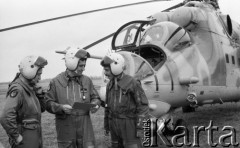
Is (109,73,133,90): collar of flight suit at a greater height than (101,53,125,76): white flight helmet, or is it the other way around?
(101,53,125,76): white flight helmet

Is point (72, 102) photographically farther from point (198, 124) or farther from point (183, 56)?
point (198, 124)

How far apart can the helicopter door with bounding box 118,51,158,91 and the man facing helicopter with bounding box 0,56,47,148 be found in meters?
1.86

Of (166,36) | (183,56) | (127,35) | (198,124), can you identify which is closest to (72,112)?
(127,35)

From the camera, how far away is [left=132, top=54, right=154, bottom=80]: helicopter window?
17.3 feet

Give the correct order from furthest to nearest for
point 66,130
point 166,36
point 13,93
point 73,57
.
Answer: point 166,36, point 73,57, point 66,130, point 13,93

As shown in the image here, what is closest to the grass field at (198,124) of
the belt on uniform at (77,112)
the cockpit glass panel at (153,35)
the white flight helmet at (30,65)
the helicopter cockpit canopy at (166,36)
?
the helicopter cockpit canopy at (166,36)

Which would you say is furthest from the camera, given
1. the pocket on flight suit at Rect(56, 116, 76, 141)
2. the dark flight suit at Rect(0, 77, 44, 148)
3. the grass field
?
the grass field

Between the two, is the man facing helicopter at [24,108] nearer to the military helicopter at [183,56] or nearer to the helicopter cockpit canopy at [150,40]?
the military helicopter at [183,56]

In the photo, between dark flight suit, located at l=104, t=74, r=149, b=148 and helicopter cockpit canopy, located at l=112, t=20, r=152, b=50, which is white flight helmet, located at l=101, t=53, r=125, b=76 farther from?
helicopter cockpit canopy, located at l=112, t=20, r=152, b=50

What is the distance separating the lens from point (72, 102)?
391cm

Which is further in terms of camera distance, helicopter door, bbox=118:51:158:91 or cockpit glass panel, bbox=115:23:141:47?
cockpit glass panel, bbox=115:23:141:47

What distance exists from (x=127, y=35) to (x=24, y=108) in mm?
3385

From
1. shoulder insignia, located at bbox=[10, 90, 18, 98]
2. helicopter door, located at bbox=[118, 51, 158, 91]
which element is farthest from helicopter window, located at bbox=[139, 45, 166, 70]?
shoulder insignia, located at bbox=[10, 90, 18, 98]

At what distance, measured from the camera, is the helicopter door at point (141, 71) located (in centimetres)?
525
